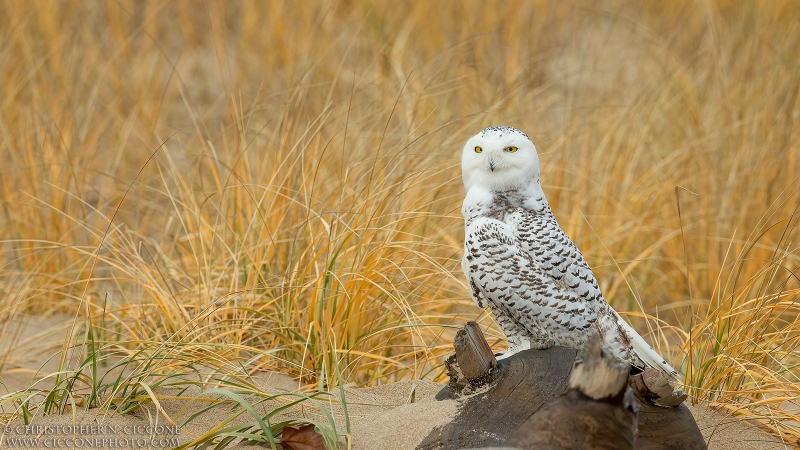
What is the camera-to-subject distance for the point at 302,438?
2273mm

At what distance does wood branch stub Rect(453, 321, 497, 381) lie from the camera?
2.22m

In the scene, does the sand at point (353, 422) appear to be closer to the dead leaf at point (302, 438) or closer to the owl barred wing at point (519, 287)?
the dead leaf at point (302, 438)

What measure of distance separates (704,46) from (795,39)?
5.23ft

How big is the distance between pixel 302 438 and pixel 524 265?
75cm

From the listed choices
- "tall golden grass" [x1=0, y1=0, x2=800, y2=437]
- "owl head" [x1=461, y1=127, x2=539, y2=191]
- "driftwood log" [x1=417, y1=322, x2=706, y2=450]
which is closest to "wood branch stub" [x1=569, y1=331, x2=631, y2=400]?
"driftwood log" [x1=417, y1=322, x2=706, y2=450]

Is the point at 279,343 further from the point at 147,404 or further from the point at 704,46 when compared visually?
the point at 704,46

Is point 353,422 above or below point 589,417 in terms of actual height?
below

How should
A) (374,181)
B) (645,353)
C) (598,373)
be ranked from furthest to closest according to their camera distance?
(374,181)
(645,353)
(598,373)

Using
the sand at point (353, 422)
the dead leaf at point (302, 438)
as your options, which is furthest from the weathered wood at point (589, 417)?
the dead leaf at point (302, 438)

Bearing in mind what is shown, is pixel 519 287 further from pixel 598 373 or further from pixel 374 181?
pixel 374 181

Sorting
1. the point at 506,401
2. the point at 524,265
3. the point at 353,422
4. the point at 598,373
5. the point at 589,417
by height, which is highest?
the point at 524,265

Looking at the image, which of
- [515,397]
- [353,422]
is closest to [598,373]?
[515,397]

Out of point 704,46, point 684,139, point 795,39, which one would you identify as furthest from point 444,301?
point 704,46

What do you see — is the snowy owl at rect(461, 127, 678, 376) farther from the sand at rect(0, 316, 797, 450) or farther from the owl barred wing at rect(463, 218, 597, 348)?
the sand at rect(0, 316, 797, 450)
